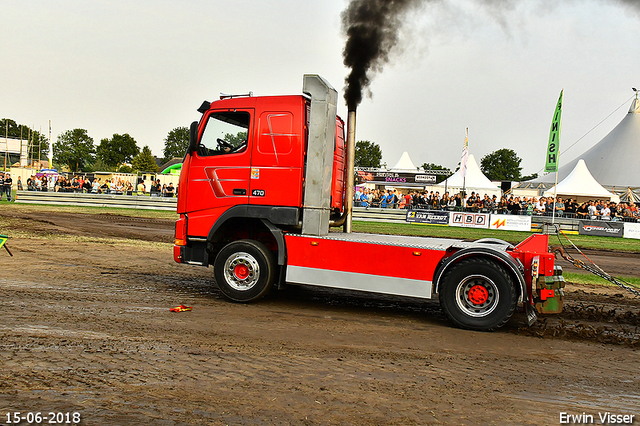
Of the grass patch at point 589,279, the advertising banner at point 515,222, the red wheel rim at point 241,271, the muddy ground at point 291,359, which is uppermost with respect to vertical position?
the advertising banner at point 515,222

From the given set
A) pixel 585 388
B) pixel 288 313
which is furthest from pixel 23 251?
pixel 585 388

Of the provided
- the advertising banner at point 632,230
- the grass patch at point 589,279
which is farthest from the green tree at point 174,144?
the grass patch at point 589,279

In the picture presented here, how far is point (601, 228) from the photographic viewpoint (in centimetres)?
2392

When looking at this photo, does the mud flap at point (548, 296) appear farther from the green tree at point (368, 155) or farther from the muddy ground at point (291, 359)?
the green tree at point (368, 155)

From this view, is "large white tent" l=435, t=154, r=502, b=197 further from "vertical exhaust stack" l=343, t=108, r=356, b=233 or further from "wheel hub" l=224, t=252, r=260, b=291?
"wheel hub" l=224, t=252, r=260, b=291

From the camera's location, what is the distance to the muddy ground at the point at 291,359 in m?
3.66

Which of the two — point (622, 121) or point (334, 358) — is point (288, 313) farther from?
point (622, 121)

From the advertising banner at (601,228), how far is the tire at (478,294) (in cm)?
2113

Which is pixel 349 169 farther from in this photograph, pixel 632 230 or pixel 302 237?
pixel 632 230

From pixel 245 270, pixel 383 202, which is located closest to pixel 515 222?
pixel 383 202

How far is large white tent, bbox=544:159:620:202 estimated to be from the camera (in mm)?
32438

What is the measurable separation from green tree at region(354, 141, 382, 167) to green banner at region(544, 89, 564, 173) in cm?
9719

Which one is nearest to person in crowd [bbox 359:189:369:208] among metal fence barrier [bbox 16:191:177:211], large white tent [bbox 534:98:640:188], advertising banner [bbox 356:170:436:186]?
metal fence barrier [bbox 16:191:177:211]

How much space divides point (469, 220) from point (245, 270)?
2041 centimetres
